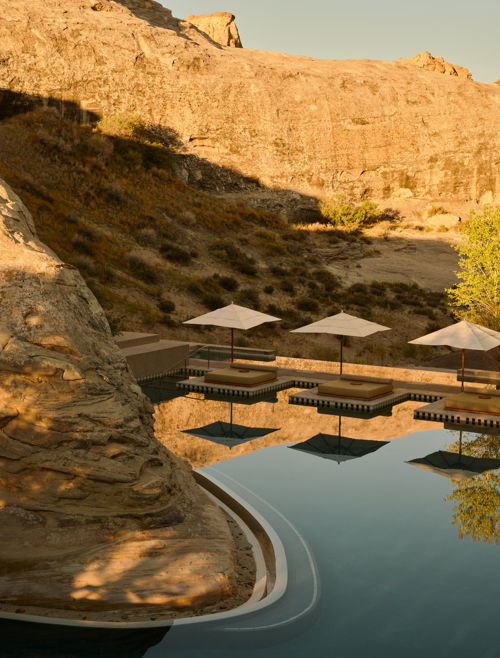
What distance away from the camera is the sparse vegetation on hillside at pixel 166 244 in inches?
1366

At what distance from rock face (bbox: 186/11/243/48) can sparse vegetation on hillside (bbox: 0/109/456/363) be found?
38814 millimetres

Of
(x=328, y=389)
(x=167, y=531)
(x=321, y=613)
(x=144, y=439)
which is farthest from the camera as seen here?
(x=328, y=389)

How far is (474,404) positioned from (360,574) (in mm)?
9762

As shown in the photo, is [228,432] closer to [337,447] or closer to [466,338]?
[337,447]

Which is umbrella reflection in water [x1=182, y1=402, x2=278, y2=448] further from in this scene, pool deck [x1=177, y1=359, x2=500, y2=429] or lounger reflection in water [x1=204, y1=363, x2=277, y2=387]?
lounger reflection in water [x1=204, y1=363, x2=277, y2=387]

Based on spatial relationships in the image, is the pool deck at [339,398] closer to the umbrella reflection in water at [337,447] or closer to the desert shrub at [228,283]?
the umbrella reflection in water at [337,447]

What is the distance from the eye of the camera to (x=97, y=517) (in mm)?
8109

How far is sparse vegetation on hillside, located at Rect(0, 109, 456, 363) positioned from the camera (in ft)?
114

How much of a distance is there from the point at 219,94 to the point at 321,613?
5701cm

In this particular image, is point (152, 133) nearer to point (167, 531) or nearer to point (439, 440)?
point (439, 440)

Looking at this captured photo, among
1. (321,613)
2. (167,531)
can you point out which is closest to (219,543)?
(167,531)

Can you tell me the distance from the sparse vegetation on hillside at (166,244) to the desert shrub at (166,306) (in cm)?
5

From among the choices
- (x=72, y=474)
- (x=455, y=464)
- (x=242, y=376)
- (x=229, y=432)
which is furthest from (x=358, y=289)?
(x=72, y=474)

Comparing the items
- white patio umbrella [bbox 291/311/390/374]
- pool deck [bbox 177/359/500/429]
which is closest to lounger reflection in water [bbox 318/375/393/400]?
pool deck [bbox 177/359/500/429]
